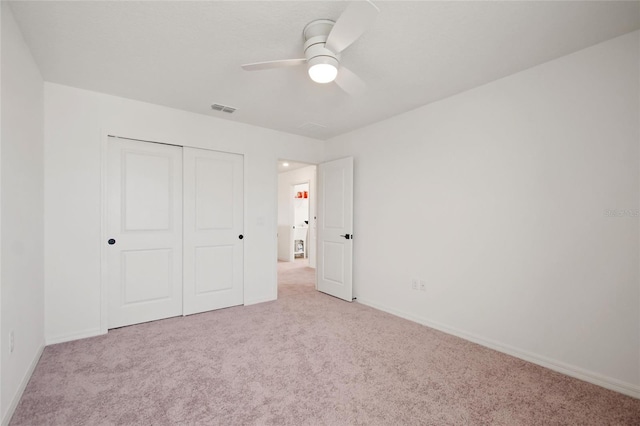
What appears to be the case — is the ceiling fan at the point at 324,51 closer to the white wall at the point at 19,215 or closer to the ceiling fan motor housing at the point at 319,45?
the ceiling fan motor housing at the point at 319,45

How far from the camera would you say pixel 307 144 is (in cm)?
466

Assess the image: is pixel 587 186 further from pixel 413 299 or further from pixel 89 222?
pixel 89 222

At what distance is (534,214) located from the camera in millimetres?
2498

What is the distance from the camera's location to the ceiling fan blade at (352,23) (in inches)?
56.2

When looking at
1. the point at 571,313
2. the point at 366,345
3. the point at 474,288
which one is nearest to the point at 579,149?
the point at 571,313

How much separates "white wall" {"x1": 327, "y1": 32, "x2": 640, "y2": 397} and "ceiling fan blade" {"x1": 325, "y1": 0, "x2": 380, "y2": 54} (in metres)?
1.80

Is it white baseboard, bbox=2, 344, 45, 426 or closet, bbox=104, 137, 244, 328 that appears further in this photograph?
closet, bbox=104, 137, 244, 328

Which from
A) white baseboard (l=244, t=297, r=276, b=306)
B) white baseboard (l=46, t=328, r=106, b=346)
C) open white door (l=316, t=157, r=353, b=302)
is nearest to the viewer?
white baseboard (l=46, t=328, r=106, b=346)

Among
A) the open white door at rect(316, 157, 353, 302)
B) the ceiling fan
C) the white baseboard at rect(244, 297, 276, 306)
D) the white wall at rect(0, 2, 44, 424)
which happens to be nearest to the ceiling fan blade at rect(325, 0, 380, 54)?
the ceiling fan

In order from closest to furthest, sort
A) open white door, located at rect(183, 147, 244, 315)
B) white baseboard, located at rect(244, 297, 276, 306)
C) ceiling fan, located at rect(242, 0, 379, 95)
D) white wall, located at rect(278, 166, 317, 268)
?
ceiling fan, located at rect(242, 0, 379, 95) < open white door, located at rect(183, 147, 244, 315) < white baseboard, located at rect(244, 297, 276, 306) < white wall, located at rect(278, 166, 317, 268)

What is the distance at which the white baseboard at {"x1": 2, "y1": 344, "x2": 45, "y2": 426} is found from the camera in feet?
5.63

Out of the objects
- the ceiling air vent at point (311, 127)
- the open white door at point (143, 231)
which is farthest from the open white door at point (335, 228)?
the open white door at point (143, 231)

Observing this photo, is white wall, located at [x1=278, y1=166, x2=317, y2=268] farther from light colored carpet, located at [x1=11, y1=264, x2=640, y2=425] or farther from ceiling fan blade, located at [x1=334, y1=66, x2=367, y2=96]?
ceiling fan blade, located at [x1=334, y1=66, x2=367, y2=96]

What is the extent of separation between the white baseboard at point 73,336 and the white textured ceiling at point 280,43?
7.88 feet
